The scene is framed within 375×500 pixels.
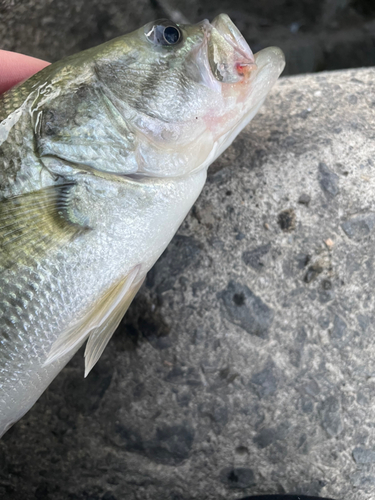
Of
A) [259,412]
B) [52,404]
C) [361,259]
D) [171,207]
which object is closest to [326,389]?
[259,412]

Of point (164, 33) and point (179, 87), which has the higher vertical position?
point (164, 33)

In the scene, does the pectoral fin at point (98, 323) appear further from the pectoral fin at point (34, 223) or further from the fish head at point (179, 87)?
the fish head at point (179, 87)

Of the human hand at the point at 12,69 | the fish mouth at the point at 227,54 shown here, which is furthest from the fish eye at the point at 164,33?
the human hand at the point at 12,69

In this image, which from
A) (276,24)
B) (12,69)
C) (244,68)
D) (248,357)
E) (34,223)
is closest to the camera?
(34,223)

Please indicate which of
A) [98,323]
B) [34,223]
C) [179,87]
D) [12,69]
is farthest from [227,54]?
[12,69]

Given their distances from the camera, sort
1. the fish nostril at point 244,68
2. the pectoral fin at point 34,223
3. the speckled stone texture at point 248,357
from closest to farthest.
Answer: the pectoral fin at point 34,223 → the fish nostril at point 244,68 → the speckled stone texture at point 248,357

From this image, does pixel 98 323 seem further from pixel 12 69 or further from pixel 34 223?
pixel 12 69
